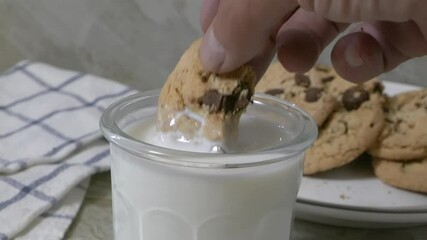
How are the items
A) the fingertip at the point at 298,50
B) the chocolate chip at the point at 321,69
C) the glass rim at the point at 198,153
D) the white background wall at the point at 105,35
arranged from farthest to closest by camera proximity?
the white background wall at the point at 105,35 < the chocolate chip at the point at 321,69 < the fingertip at the point at 298,50 < the glass rim at the point at 198,153

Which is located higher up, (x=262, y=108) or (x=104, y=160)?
(x=262, y=108)

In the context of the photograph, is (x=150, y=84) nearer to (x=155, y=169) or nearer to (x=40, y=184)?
(x=40, y=184)

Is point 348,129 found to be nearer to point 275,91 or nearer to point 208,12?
point 275,91

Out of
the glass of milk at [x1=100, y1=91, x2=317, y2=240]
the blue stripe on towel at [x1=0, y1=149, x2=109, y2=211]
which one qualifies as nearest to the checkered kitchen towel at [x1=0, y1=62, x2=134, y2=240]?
the blue stripe on towel at [x1=0, y1=149, x2=109, y2=211]

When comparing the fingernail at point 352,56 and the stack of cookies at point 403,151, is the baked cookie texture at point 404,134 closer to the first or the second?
the stack of cookies at point 403,151

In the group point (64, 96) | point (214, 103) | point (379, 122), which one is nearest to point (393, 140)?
point (379, 122)

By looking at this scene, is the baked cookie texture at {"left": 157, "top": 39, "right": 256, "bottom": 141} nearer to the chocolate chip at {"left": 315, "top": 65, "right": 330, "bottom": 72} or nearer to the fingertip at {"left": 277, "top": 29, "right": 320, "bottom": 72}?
the fingertip at {"left": 277, "top": 29, "right": 320, "bottom": 72}

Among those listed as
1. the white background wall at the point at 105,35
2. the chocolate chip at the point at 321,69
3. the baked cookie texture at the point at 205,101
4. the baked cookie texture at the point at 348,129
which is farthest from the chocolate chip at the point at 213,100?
the white background wall at the point at 105,35
